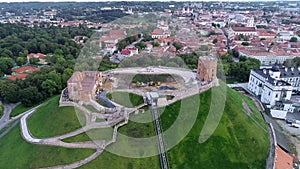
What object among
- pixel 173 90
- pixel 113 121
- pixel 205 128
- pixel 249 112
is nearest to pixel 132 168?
pixel 113 121

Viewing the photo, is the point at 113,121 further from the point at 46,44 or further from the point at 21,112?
the point at 46,44

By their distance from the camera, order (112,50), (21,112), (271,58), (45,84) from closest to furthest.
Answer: (21,112) < (45,84) < (271,58) < (112,50)

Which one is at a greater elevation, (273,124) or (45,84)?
(45,84)

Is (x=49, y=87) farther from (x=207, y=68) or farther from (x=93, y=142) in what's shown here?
(x=207, y=68)

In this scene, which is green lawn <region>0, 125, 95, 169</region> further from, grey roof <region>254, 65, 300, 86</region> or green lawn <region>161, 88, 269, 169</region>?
grey roof <region>254, 65, 300, 86</region>

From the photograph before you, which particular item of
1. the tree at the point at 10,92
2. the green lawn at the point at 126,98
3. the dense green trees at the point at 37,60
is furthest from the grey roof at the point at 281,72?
the tree at the point at 10,92

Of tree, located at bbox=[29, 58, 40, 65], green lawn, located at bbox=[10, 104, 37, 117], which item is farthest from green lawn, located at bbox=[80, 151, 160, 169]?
tree, located at bbox=[29, 58, 40, 65]
